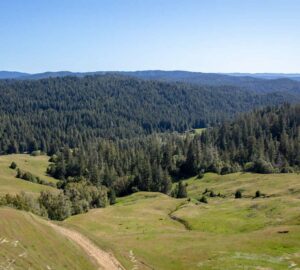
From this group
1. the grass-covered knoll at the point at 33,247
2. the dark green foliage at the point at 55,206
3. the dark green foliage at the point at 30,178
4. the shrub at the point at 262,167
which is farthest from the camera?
the dark green foliage at the point at 30,178

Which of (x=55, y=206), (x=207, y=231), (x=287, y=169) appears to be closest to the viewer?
(x=207, y=231)

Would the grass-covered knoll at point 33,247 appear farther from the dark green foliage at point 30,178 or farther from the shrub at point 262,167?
the shrub at point 262,167

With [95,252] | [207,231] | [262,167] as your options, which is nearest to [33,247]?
[95,252]

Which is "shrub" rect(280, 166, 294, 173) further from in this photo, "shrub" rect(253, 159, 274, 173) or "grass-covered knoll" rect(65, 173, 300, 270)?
"grass-covered knoll" rect(65, 173, 300, 270)

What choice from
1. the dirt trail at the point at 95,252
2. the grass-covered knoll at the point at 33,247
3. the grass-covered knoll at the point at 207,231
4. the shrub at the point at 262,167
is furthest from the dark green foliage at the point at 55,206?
the shrub at the point at 262,167

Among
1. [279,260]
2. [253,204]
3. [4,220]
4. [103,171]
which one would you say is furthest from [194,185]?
[4,220]

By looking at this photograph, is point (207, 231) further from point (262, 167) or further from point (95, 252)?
point (262, 167)

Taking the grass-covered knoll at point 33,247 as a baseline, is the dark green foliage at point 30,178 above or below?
below
